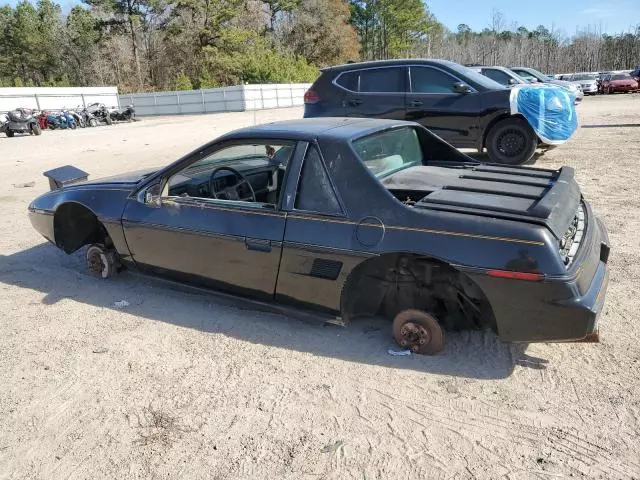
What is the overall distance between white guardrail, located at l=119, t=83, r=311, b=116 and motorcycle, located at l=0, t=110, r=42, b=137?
15.5 m

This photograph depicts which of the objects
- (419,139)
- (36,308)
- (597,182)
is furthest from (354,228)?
(597,182)

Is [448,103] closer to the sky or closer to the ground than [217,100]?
closer to the sky

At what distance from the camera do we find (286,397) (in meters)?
2.98

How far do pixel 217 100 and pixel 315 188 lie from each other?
36.6 m

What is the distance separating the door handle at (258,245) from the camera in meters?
3.53

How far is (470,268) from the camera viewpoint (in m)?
2.90

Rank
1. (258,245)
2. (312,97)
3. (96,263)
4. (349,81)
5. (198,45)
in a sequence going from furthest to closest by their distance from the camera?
(198,45) < (312,97) < (349,81) < (96,263) < (258,245)

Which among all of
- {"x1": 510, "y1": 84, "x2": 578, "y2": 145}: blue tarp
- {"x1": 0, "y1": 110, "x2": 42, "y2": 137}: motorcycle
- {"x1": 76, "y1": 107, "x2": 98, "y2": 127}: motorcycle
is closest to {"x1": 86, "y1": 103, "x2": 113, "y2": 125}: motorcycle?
{"x1": 76, "y1": 107, "x2": 98, "y2": 127}: motorcycle

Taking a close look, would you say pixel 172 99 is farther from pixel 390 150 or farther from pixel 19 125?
pixel 390 150

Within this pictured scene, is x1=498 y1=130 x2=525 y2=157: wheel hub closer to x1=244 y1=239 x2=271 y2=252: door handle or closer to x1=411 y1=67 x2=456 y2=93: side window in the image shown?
x1=411 y1=67 x2=456 y2=93: side window

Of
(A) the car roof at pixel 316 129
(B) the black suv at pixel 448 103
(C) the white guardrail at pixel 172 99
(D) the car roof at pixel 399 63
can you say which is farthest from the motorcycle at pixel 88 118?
(A) the car roof at pixel 316 129

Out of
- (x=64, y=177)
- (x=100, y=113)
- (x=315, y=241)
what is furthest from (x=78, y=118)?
(x=315, y=241)

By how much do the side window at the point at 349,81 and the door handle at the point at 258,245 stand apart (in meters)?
6.46

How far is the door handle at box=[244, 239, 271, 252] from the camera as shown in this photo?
353cm
